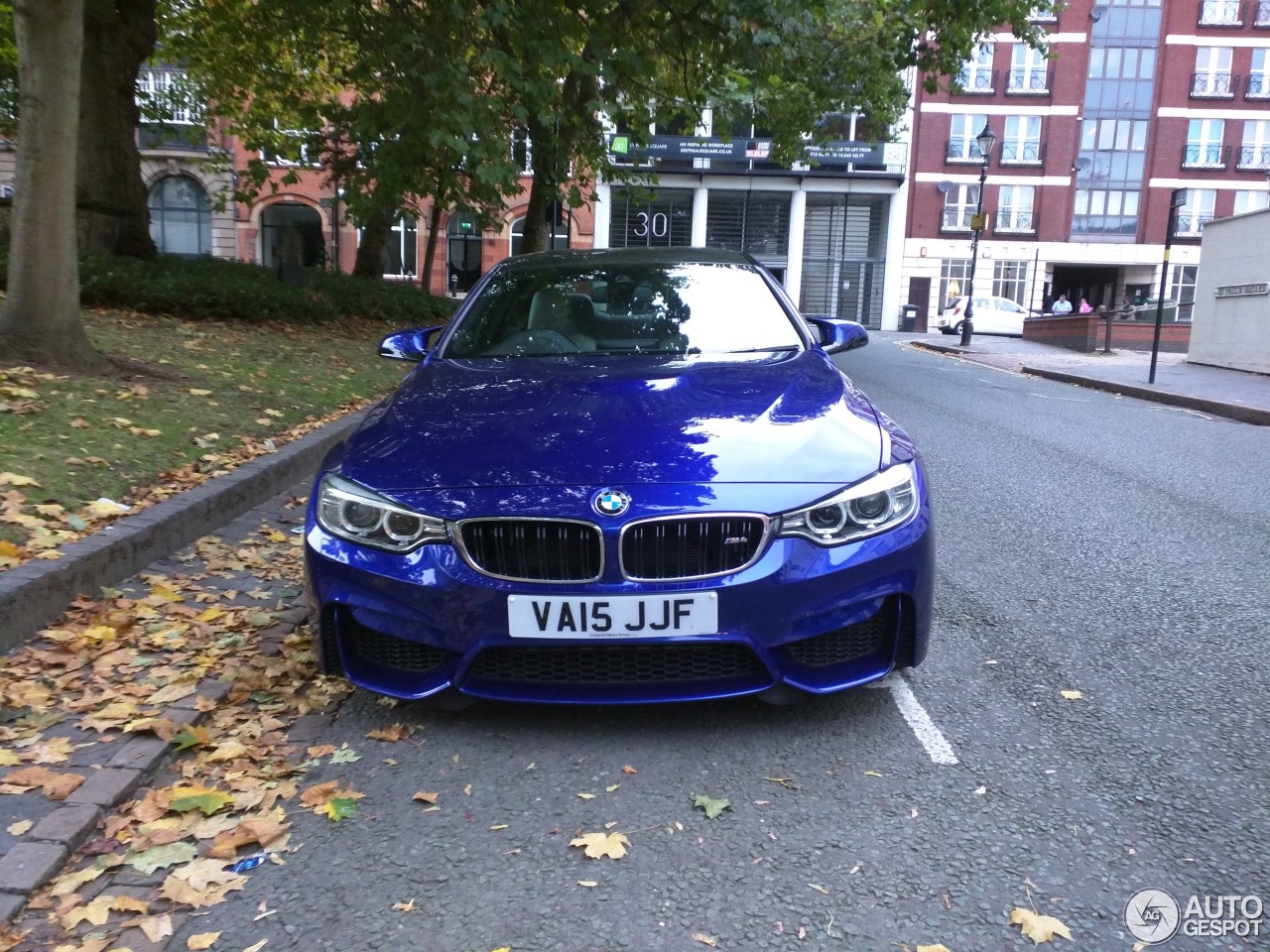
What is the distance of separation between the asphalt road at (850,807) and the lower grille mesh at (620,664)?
24cm

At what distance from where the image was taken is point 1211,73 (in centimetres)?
4797

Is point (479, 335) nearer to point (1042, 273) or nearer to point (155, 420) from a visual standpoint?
point (155, 420)

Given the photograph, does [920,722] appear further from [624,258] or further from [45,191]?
[45,191]

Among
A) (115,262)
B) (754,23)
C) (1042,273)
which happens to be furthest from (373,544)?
(1042,273)

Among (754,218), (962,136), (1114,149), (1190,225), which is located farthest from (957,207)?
(1190,225)

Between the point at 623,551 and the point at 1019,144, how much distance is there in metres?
51.7

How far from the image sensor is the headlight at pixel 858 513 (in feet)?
9.55

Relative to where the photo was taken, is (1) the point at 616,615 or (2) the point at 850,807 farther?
(1) the point at 616,615

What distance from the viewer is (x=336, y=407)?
8.73 metres

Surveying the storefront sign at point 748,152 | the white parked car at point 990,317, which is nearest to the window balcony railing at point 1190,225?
the white parked car at point 990,317

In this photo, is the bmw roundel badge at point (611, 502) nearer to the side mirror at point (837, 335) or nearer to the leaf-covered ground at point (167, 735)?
the leaf-covered ground at point (167, 735)

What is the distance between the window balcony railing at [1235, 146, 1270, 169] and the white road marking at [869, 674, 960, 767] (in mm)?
54887

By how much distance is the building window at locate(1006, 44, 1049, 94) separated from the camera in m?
47.3

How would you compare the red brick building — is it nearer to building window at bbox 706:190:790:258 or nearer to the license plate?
building window at bbox 706:190:790:258
